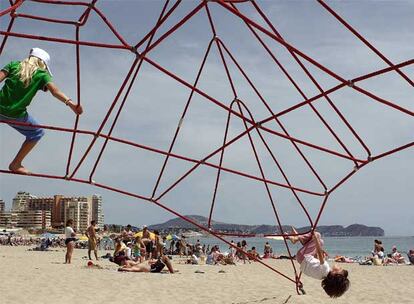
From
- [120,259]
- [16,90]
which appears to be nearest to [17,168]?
[16,90]

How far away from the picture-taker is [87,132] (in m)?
5.69

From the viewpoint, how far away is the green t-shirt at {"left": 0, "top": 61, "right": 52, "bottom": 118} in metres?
4.98

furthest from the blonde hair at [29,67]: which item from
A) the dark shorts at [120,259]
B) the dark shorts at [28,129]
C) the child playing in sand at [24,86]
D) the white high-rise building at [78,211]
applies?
the white high-rise building at [78,211]

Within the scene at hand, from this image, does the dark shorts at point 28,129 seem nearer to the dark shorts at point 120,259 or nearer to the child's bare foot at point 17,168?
the child's bare foot at point 17,168

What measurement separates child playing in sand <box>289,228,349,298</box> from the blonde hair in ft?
14.2

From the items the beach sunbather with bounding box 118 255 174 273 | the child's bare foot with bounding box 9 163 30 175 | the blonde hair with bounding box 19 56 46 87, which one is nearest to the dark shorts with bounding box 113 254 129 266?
the beach sunbather with bounding box 118 255 174 273

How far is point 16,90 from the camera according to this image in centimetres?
499

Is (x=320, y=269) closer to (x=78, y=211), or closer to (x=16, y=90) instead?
(x=16, y=90)

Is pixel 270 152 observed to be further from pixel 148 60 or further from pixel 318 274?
pixel 148 60

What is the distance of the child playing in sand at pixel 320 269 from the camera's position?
722 cm

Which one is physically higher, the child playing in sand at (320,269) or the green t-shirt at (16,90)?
→ the green t-shirt at (16,90)

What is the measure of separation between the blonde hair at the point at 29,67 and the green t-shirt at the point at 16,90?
0.10 ft

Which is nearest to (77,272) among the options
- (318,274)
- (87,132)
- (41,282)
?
(41,282)

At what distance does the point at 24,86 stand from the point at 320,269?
14.4 feet
